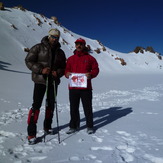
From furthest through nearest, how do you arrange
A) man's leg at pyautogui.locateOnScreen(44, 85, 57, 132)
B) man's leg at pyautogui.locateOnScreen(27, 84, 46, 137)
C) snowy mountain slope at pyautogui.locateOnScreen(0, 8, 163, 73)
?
1. snowy mountain slope at pyautogui.locateOnScreen(0, 8, 163, 73)
2. man's leg at pyautogui.locateOnScreen(44, 85, 57, 132)
3. man's leg at pyautogui.locateOnScreen(27, 84, 46, 137)

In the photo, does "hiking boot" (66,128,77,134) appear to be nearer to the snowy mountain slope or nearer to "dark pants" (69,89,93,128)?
"dark pants" (69,89,93,128)

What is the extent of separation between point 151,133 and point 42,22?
43.2m

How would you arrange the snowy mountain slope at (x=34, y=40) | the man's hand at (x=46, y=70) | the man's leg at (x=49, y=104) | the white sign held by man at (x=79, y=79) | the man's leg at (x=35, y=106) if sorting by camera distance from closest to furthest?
the man's hand at (x=46, y=70), the man's leg at (x=35, y=106), the man's leg at (x=49, y=104), the white sign held by man at (x=79, y=79), the snowy mountain slope at (x=34, y=40)

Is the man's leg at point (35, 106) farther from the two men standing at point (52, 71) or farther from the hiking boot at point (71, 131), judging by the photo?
the hiking boot at point (71, 131)

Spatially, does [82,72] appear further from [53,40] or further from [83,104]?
[53,40]

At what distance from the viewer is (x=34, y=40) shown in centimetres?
3509

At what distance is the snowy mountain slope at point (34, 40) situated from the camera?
29781 mm

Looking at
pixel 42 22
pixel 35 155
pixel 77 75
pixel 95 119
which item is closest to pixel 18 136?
pixel 35 155

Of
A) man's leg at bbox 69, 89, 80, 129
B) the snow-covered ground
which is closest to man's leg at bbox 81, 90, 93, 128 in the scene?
man's leg at bbox 69, 89, 80, 129

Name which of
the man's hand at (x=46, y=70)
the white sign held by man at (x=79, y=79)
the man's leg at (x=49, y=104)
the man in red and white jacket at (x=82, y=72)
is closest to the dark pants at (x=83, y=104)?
the man in red and white jacket at (x=82, y=72)

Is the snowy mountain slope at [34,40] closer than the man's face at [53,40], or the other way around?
the man's face at [53,40]

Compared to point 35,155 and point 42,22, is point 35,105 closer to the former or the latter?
point 35,155

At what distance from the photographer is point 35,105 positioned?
414 cm

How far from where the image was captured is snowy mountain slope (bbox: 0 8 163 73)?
29.8 meters
